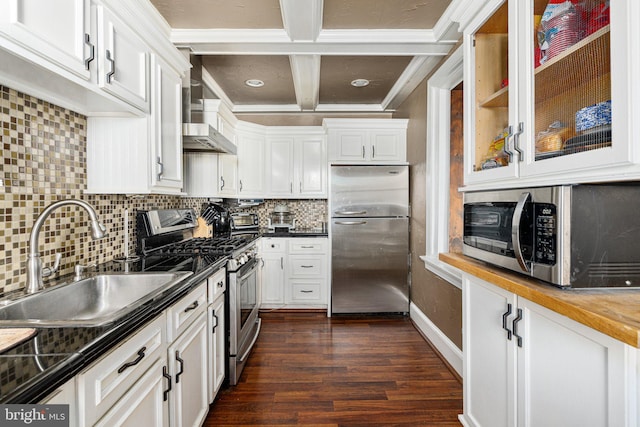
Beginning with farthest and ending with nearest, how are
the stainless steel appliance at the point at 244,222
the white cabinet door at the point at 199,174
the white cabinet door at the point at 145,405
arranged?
the stainless steel appliance at the point at 244,222 < the white cabinet door at the point at 199,174 < the white cabinet door at the point at 145,405

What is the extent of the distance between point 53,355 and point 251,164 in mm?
3378

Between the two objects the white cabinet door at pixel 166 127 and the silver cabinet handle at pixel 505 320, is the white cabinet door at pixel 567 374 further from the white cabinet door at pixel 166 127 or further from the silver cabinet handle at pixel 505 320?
the white cabinet door at pixel 166 127

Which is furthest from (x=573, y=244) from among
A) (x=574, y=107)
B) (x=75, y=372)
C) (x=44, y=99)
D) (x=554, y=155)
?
(x=44, y=99)

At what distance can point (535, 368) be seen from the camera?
1208mm

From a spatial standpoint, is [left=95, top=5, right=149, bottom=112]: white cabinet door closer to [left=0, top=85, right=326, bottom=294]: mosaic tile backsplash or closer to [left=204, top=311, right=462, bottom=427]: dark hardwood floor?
[left=0, top=85, right=326, bottom=294]: mosaic tile backsplash

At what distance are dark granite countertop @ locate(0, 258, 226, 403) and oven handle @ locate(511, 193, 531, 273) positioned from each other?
132 centimetres

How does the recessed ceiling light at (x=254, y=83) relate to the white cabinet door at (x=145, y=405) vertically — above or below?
above

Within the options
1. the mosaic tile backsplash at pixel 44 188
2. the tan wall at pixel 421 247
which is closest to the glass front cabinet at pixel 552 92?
the tan wall at pixel 421 247

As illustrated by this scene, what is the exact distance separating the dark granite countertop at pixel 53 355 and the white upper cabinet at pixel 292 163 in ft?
10.2

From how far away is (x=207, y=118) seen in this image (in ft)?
10.1

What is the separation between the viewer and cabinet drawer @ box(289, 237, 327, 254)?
3.90 m

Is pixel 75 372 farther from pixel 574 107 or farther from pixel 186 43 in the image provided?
pixel 186 43

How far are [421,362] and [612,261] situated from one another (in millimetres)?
1975

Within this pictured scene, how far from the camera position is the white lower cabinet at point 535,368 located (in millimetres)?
902
